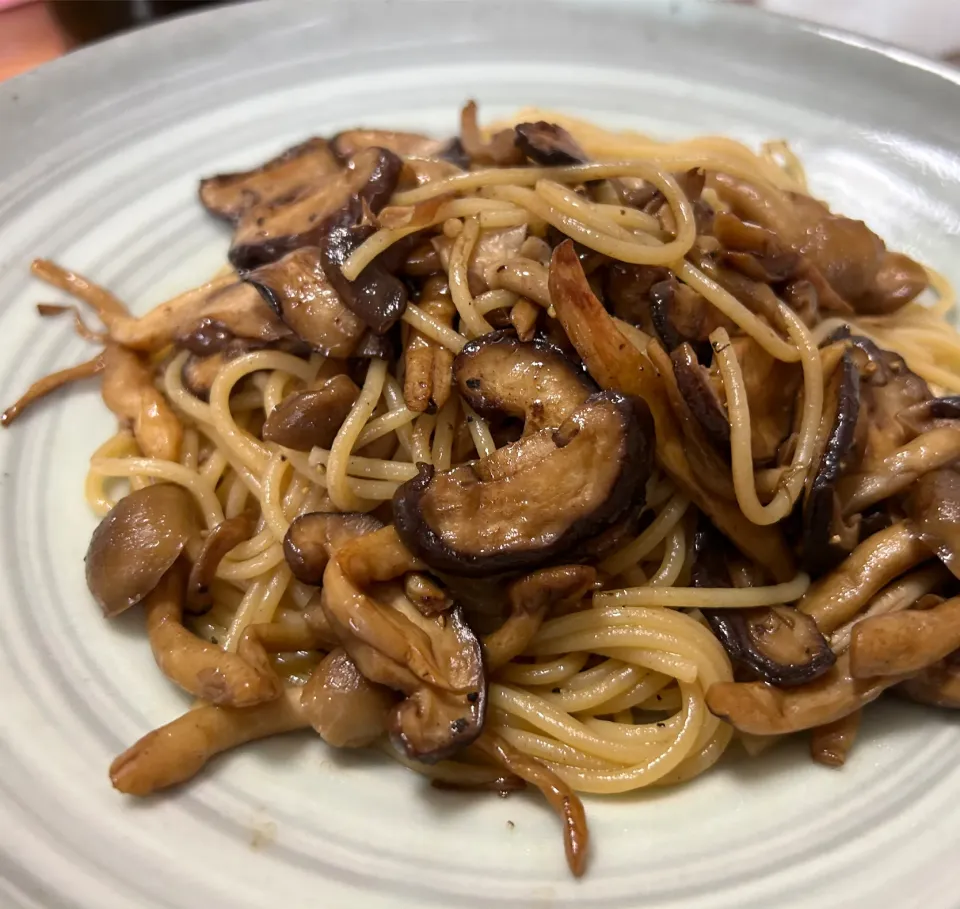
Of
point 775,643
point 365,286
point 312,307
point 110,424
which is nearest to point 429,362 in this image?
point 365,286

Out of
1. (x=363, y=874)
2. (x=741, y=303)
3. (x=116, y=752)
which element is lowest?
(x=363, y=874)

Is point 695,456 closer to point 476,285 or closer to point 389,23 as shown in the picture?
point 476,285

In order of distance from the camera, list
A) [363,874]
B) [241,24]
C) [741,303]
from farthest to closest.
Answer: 1. [241,24]
2. [741,303]
3. [363,874]

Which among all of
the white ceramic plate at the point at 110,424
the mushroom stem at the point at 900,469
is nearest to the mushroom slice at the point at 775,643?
the white ceramic plate at the point at 110,424

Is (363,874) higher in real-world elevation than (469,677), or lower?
lower

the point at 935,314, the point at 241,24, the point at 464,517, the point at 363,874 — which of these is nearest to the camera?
the point at 363,874

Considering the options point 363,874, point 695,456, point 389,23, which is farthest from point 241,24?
point 363,874

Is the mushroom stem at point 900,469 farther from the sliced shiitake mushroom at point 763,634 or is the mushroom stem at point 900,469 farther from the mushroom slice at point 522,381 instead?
the mushroom slice at point 522,381

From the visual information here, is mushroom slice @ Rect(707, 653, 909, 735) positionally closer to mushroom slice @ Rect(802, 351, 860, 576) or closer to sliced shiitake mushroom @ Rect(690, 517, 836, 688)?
sliced shiitake mushroom @ Rect(690, 517, 836, 688)

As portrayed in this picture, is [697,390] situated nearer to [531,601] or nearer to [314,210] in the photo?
[531,601]
